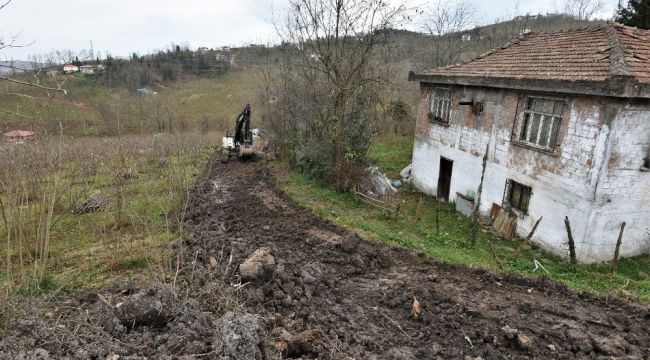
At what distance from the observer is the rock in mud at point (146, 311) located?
4.66 meters

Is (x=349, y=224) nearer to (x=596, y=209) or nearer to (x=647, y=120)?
(x=596, y=209)

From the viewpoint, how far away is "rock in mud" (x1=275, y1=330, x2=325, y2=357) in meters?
4.71

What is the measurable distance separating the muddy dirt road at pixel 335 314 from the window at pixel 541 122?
403cm

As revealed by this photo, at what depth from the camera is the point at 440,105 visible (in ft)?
46.3

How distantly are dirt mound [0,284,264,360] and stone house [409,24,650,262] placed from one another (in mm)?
8255

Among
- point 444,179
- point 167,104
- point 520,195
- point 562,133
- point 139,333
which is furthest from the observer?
point 167,104

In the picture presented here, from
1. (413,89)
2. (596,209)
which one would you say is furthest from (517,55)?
(413,89)

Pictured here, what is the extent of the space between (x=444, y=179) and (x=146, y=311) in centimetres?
1179

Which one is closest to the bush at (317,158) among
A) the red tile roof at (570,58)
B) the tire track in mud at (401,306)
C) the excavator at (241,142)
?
the excavator at (241,142)

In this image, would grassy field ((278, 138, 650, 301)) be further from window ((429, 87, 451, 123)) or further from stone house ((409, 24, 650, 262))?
window ((429, 87, 451, 123))

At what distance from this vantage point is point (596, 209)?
8.69m

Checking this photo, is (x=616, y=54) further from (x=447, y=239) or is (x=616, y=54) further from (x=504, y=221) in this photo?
(x=447, y=239)

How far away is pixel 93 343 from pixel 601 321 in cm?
743

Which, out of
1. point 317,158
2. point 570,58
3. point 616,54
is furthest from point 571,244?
point 317,158
